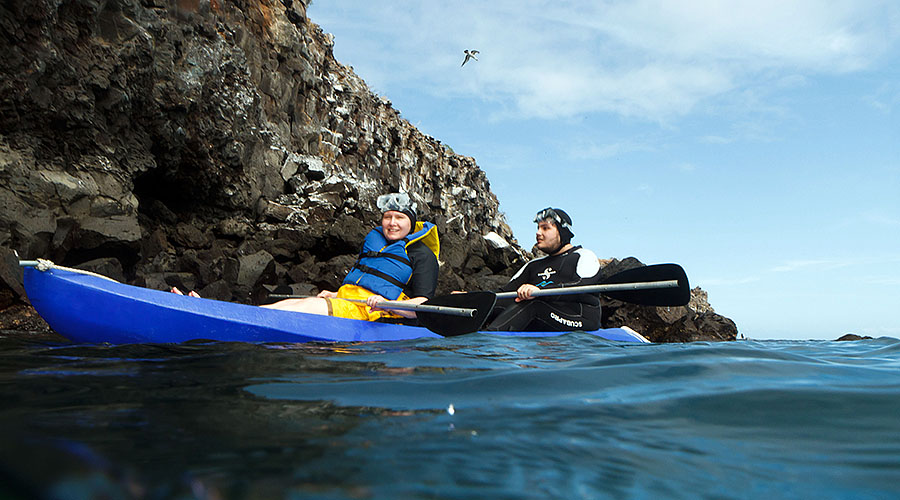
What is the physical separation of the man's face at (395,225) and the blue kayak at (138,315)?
1409 millimetres

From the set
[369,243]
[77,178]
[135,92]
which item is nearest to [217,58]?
[135,92]

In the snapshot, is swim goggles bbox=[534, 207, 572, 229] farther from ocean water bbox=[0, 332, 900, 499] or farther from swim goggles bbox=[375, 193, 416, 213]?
ocean water bbox=[0, 332, 900, 499]

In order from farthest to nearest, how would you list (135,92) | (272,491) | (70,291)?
(135,92) < (70,291) < (272,491)

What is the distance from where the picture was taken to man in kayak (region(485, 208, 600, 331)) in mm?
5926

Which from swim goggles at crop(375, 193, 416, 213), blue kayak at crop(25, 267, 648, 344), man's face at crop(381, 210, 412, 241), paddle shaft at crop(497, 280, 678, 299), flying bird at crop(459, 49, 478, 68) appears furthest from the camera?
flying bird at crop(459, 49, 478, 68)

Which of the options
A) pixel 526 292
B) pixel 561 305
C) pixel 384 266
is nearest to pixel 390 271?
pixel 384 266

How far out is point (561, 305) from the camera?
6.00m

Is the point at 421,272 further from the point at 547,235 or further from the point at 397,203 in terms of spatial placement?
the point at 547,235

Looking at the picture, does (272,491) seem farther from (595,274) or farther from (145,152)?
(145,152)

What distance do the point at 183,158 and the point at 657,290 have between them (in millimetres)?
11225

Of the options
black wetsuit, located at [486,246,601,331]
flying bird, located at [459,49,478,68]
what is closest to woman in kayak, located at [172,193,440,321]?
black wetsuit, located at [486,246,601,331]

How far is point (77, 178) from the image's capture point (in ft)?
29.8

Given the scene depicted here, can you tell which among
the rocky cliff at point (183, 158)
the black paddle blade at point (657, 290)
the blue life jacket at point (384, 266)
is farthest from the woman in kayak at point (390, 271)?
the rocky cliff at point (183, 158)

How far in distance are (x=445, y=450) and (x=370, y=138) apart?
933 inches
